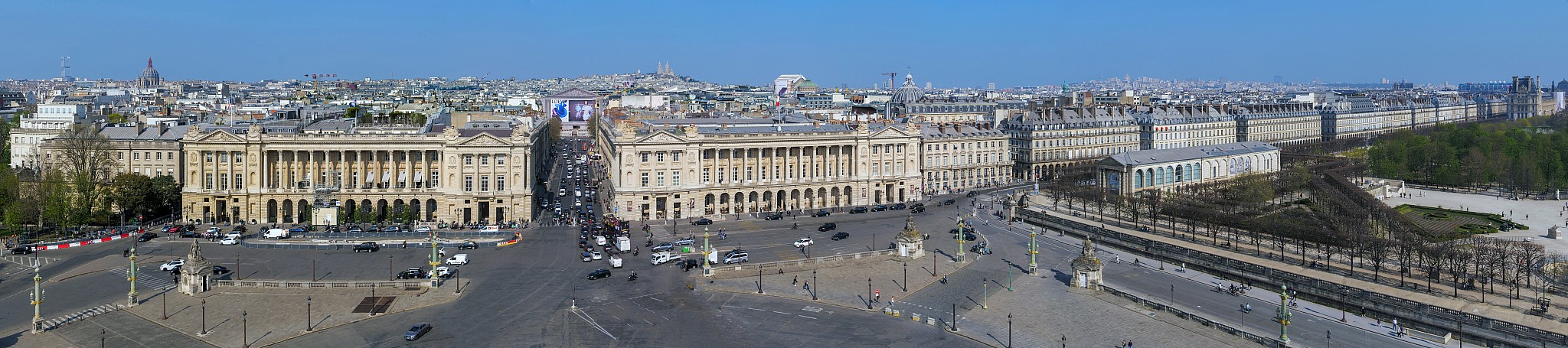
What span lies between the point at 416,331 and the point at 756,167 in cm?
5541

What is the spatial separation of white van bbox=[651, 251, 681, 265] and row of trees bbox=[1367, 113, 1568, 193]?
91597 millimetres

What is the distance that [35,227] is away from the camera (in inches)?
3489

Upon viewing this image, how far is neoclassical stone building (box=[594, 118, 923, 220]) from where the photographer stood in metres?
98.4

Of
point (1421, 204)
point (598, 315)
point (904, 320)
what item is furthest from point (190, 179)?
point (1421, 204)

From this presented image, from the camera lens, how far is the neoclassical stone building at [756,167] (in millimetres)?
98375

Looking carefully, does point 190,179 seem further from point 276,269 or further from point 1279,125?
point 1279,125

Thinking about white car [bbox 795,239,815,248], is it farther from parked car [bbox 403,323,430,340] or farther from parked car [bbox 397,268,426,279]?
parked car [bbox 403,323,430,340]

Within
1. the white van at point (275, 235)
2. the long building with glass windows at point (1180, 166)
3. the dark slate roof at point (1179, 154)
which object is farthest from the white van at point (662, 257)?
the dark slate roof at point (1179, 154)

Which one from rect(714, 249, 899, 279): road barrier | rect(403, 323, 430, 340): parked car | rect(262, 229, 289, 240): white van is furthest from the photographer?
rect(262, 229, 289, 240): white van

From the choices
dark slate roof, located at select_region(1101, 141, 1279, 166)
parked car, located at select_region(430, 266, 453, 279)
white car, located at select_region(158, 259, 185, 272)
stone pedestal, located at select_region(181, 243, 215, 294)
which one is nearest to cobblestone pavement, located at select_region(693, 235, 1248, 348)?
parked car, located at select_region(430, 266, 453, 279)

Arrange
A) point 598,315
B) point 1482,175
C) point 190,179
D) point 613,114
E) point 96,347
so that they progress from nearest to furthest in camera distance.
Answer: point 96,347 < point 598,315 < point 190,179 < point 1482,175 < point 613,114

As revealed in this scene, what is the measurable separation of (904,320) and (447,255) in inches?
1407

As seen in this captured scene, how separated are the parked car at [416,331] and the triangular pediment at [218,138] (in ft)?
Answer: 164

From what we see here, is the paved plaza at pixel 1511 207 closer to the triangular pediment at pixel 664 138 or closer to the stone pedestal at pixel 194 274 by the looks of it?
the triangular pediment at pixel 664 138
